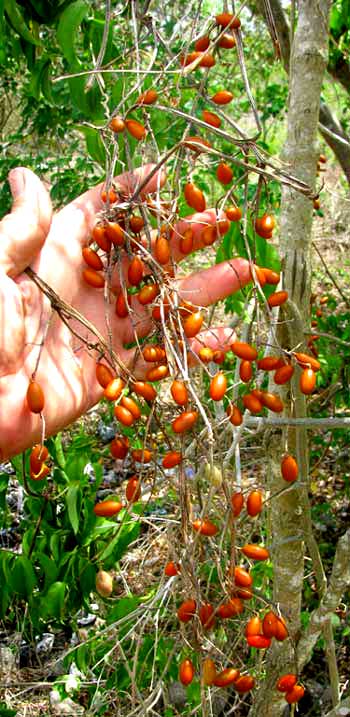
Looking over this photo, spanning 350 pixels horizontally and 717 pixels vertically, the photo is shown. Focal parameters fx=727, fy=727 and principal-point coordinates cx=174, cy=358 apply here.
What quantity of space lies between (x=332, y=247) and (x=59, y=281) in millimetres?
4066

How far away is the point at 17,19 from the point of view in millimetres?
1360

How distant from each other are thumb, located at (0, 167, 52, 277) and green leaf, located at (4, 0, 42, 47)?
0.33m

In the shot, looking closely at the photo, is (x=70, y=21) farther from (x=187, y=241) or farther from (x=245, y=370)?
(x=245, y=370)

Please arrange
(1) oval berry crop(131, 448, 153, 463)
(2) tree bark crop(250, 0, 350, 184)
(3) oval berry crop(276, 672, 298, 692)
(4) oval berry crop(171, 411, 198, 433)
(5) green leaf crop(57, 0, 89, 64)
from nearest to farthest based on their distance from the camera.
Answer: (4) oval berry crop(171, 411, 198, 433)
(1) oval berry crop(131, 448, 153, 463)
(5) green leaf crop(57, 0, 89, 64)
(3) oval berry crop(276, 672, 298, 692)
(2) tree bark crop(250, 0, 350, 184)

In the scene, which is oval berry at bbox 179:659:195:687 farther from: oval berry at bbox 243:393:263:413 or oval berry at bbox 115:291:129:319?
oval berry at bbox 115:291:129:319

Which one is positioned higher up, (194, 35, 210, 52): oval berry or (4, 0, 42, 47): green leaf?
(4, 0, 42, 47): green leaf

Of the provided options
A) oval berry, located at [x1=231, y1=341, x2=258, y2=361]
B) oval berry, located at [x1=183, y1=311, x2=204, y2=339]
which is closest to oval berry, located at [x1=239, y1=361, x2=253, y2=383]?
oval berry, located at [x1=231, y1=341, x2=258, y2=361]

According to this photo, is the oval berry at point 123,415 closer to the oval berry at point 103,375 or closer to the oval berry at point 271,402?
the oval berry at point 103,375

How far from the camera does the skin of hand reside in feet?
3.89

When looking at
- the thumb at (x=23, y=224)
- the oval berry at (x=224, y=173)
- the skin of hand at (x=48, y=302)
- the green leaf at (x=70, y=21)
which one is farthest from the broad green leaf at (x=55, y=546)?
the green leaf at (x=70, y=21)

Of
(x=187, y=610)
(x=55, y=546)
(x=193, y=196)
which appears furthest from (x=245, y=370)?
(x=55, y=546)

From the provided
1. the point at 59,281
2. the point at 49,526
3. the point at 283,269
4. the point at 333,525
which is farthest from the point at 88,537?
the point at 333,525

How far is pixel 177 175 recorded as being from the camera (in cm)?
111

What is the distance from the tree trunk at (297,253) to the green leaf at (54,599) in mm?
461
